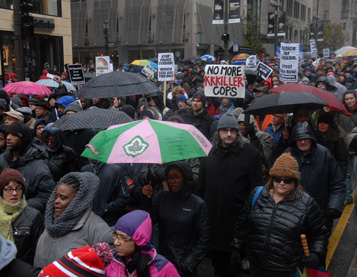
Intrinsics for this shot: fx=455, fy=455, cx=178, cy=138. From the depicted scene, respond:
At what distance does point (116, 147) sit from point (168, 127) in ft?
1.89

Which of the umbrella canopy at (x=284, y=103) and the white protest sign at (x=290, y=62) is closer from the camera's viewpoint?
the umbrella canopy at (x=284, y=103)

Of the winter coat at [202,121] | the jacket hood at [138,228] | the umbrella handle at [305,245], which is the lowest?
the umbrella handle at [305,245]

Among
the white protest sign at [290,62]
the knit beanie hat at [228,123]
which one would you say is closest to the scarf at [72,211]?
the knit beanie hat at [228,123]

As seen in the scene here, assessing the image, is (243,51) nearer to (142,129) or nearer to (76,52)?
(142,129)

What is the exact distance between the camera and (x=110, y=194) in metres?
4.73

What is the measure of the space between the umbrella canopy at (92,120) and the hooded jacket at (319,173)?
234 centimetres

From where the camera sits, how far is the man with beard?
14.9ft

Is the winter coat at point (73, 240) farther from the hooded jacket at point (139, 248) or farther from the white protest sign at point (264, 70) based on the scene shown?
the white protest sign at point (264, 70)

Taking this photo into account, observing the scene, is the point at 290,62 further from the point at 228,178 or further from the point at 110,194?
the point at 110,194

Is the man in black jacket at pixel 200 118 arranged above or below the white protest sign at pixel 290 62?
below

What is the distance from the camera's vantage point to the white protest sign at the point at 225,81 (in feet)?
22.9

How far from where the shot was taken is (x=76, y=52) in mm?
53844

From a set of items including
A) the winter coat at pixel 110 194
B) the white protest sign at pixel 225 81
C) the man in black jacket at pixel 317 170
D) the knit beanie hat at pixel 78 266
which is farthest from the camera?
the white protest sign at pixel 225 81

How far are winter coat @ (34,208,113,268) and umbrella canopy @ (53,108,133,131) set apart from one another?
235 centimetres
